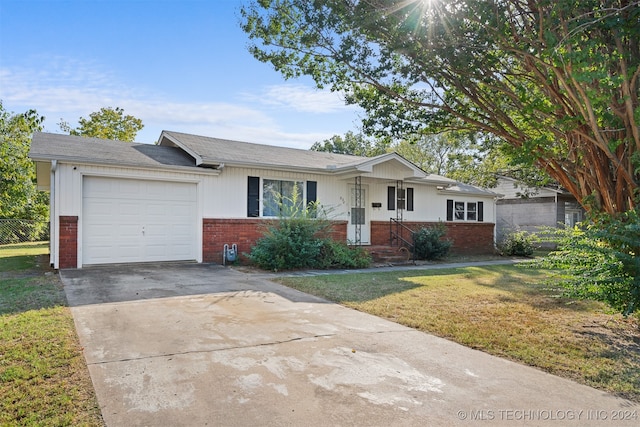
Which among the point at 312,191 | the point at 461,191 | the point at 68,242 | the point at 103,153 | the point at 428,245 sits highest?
the point at 103,153

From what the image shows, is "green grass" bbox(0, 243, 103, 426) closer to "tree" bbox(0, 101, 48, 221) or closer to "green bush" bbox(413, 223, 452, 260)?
"green bush" bbox(413, 223, 452, 260)

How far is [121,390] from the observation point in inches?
126

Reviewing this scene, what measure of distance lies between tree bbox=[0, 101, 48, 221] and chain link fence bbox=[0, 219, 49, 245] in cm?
85

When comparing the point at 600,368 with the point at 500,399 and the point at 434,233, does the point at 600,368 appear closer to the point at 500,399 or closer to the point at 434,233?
A: the point at 500,399

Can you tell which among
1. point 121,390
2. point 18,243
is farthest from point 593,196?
point 18,243

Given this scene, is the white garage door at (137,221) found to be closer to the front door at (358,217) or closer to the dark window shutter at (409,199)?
the front door at (358,217)

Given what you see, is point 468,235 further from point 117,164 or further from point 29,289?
point 29,289

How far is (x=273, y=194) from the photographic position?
13.1m

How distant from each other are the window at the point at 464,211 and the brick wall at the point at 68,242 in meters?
14.2

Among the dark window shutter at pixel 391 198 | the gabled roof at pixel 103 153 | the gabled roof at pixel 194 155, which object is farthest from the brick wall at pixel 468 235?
the gabled roof at pixel 103 153

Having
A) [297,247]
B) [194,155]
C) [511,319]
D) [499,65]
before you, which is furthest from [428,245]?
[511,319]

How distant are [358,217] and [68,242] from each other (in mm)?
9043

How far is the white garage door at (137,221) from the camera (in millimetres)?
10258

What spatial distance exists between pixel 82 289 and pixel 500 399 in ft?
23.6
